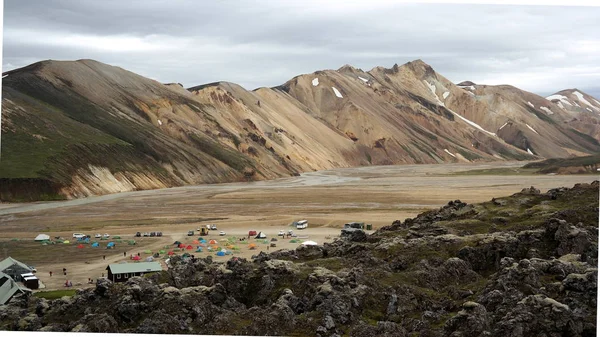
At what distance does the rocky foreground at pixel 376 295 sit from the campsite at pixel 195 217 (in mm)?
18978

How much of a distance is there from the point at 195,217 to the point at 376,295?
65.2m

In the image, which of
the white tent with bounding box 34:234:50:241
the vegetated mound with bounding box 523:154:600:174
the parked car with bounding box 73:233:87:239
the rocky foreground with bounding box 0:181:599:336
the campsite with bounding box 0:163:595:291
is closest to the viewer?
the rocky foreground with bounding box 0:181:599:336

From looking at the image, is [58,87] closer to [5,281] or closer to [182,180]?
[182,180]

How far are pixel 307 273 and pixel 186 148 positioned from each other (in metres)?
142

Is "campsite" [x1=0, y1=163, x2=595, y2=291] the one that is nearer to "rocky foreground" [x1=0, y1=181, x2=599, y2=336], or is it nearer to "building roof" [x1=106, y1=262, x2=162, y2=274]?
"building roof" [x1=106, y1=262, x2=162, y2=274]

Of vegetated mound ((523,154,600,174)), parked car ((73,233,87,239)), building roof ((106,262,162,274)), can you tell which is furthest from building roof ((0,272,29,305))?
vegetated mound ((523,154,600,174))

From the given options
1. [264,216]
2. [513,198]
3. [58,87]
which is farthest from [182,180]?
[513,198]

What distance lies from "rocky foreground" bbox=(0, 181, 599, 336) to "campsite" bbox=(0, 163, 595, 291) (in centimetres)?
1898

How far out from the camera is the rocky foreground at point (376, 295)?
26969 millimetres

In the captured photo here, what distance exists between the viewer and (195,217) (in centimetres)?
9294

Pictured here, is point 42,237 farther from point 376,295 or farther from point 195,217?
point 376,295

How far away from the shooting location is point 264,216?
93125 mm

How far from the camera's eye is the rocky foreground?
27.0m

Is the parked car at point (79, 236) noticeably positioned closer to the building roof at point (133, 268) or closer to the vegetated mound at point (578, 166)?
the building roof at point (133, 268)
